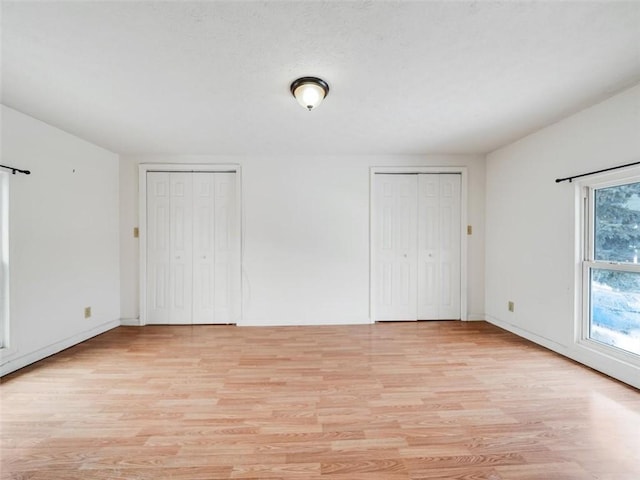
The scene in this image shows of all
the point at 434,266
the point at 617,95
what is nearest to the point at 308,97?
the point at 617,95

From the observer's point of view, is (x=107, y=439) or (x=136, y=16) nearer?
(x=136, y=16)

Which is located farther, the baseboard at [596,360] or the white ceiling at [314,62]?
the baseboard at [596,360]

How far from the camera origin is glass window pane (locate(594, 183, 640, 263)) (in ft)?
7.20

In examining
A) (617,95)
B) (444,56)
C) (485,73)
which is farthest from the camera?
(617,95)

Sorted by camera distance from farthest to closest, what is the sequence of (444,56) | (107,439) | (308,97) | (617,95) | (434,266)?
1. (434,266)
2. (617,95)
3. (308,97)
4. (444,56)
5. (107,439)

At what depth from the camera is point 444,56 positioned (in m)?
1.67

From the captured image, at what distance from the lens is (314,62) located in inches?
67.8

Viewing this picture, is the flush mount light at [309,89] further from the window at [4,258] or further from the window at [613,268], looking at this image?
the window at [4,258]

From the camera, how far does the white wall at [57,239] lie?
2.43 m

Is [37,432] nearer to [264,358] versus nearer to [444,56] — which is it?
[264,358]

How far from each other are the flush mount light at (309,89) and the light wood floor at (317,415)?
7.37ft

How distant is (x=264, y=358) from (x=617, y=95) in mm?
3890

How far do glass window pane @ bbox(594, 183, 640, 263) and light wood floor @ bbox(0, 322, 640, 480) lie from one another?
3.54 feet

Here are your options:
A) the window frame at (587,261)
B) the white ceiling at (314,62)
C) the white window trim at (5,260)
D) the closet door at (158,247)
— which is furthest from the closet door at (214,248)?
the window frame at (587,261)
